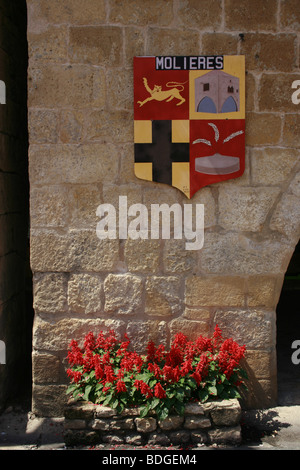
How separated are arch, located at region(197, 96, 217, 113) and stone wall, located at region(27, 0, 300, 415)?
0.25m

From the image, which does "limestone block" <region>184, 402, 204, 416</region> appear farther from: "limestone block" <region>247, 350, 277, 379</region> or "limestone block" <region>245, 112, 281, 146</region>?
"limestone block" <region>245, 112, 281, 146</region>

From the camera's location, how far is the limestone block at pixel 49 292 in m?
3.29

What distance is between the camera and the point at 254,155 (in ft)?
10.6

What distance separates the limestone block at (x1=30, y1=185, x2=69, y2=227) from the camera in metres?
3.24

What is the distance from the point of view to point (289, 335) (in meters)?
4.91

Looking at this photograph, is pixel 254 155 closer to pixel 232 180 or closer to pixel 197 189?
pixel 232 180

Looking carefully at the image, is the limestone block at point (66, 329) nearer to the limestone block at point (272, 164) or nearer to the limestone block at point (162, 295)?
the limestone block at point (162, 295)

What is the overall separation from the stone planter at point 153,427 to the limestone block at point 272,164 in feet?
4.88

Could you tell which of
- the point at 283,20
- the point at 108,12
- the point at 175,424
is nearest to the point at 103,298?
the point at 175,424

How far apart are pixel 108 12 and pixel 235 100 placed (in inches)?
40.1

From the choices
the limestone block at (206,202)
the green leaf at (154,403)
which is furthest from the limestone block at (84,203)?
Result: the green leaf at (154,403)

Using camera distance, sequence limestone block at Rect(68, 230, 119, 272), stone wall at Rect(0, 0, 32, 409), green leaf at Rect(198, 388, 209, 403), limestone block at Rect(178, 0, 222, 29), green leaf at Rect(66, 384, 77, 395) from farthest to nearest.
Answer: stone wall at Rect(0, 0, 32, 409), limestone block at Rect(68, 230, 119, 272), limestone block at Rect(178, 0, 222, 29), green leaf at Rect(66, 384, 77, 395), green leaf at Rect(198, 388, 209, 403)

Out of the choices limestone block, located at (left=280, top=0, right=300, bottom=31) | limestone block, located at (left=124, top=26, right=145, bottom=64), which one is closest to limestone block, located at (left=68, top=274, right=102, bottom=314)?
limestone block, located at (left=124, top=26, right=145, bottom=64)

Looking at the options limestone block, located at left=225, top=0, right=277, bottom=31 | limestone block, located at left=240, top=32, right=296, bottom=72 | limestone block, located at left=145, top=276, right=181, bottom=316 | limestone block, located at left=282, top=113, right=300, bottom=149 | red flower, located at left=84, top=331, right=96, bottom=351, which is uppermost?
limestone block, located at left=225, top=0, right=277, bottom=31
